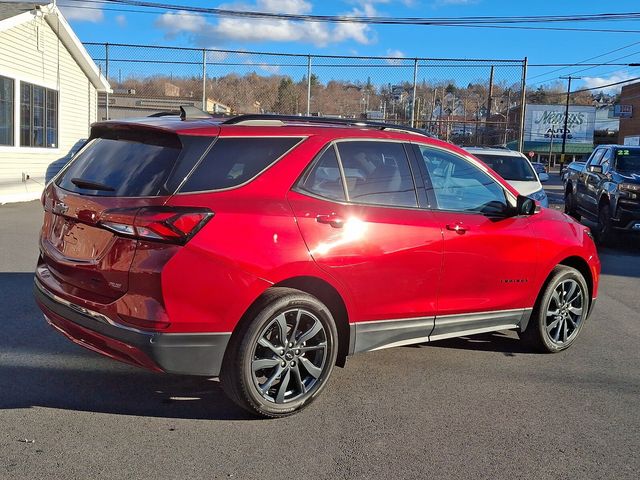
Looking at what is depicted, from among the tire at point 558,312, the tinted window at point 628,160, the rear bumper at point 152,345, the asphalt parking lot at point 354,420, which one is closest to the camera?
the asphalt parking lot at point 354,420

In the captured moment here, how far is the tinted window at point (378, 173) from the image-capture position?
429 centimetres

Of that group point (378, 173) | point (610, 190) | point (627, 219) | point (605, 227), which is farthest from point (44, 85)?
point (378, 173)

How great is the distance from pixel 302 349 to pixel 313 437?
1.82 feet

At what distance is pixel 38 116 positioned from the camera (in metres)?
17.6

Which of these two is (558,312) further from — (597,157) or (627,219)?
(597,157)

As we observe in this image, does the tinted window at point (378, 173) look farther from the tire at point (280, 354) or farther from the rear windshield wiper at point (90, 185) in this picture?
the rear windshield wiper at point (90, 185)

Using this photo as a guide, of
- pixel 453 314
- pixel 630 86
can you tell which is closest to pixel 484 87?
pixel 453 314

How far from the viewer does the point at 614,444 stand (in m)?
3.77

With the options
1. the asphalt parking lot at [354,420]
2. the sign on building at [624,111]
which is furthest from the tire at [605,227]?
the sign on building at [624,111]

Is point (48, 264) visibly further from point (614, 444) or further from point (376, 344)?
point (614, 444)

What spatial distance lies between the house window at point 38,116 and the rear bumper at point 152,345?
48.6 ft

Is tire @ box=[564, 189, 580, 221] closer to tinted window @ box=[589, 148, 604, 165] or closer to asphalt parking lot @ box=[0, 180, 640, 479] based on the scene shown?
tinted window @ box=[589, 148, 604, 165]

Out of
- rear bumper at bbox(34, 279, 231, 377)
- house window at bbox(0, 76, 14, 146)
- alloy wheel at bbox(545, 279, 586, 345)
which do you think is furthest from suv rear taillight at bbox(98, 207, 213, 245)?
house window at bbox(0, 76, 14, 146)

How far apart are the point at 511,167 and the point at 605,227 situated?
2.33 metres
